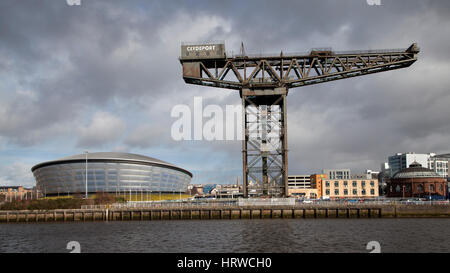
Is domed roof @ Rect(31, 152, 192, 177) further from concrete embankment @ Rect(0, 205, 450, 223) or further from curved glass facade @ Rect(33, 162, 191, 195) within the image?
concrete embankment @ Rect(0, 205, 450, 223)

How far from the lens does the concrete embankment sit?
57312 mm

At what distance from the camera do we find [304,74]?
58.6 metres

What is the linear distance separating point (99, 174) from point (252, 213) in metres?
78.7

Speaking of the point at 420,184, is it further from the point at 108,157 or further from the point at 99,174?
the point at 99,174

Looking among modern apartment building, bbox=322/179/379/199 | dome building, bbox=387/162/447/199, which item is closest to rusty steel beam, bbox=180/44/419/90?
dome building, bbox=387/162/447/199

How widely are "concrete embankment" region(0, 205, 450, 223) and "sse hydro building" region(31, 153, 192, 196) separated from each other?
56060mm

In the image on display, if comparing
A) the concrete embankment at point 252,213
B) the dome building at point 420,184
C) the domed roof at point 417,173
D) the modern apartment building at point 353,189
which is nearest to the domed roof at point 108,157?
the concrete embankment at point 252,213

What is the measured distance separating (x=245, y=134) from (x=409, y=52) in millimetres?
28944

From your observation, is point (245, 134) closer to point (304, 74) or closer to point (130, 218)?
point (304, 74)

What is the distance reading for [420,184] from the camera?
102188 mm

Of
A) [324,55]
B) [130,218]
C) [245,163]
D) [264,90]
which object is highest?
[324,55]

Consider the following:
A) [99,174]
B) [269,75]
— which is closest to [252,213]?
[269,75]

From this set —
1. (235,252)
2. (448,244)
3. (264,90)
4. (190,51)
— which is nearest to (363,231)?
(448,244)

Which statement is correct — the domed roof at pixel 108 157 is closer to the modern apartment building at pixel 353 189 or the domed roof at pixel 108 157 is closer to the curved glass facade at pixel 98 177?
the curved glass facade at pixel 98 177
